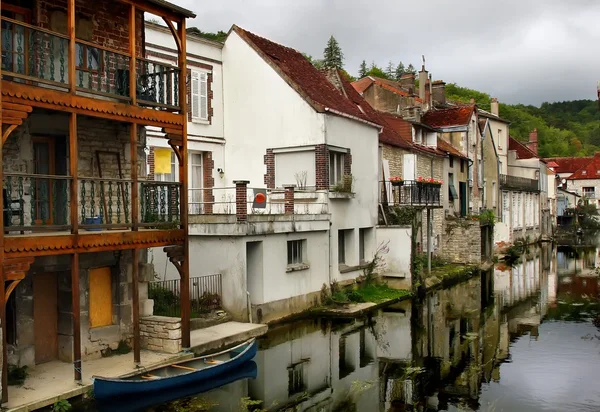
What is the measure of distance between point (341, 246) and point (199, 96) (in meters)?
8.00

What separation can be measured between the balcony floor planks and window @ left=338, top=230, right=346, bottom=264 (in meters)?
10.2

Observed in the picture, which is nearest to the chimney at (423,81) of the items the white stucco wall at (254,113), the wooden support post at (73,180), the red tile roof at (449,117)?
the red tile roof at (449,117)

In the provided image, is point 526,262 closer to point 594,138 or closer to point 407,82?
point 407,82

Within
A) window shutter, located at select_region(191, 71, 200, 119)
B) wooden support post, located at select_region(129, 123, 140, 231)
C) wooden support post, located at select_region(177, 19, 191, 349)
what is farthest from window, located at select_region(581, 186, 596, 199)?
wooden support post, located at select_region(129, 123, 140, 231)

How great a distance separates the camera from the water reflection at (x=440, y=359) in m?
12.0

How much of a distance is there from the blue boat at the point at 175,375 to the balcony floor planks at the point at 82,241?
8.40 ft

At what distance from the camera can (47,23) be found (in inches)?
504

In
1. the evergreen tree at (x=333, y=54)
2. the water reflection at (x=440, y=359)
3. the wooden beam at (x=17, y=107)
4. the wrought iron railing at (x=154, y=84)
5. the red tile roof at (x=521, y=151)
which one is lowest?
the water reflection at (x=440, y=359)

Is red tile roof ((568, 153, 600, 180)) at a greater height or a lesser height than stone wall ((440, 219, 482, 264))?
greater

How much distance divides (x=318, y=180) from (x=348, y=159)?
87.2 inches

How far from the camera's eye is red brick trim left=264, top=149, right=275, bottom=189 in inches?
875

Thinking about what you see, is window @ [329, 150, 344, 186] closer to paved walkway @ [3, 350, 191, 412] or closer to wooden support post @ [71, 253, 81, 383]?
paved walkway @ [3, 350, 191, 412]

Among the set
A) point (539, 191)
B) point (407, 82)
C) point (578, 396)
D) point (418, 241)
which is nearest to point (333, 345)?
point (578, 396)

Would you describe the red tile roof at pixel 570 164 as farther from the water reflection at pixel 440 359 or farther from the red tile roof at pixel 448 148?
the water reflection at pixel 440 359
